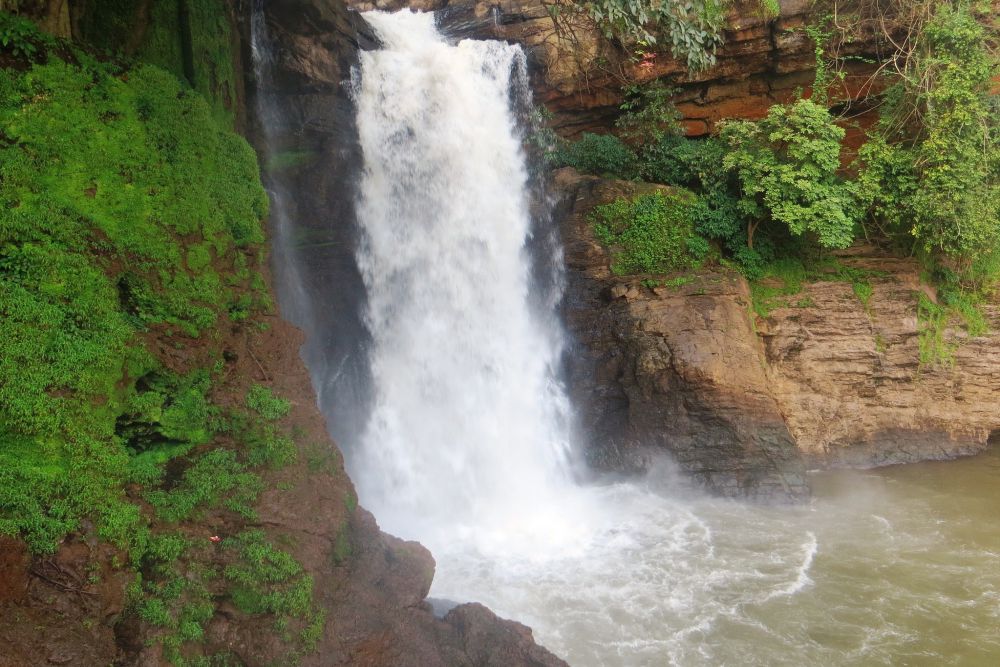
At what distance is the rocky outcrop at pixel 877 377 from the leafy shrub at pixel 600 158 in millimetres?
4556

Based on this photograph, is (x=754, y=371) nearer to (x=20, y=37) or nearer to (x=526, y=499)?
(x=526, y=499)

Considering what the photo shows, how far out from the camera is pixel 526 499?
11164 mm

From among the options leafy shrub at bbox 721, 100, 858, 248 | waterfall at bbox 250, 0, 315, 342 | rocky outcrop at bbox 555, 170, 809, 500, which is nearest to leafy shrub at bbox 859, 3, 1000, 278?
leafy shrub at bbox 721, 100, 858, 248

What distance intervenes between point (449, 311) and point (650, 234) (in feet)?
14.1

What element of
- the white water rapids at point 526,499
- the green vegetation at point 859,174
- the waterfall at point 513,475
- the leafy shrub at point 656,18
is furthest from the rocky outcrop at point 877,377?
the leafy shrub at point 656,18

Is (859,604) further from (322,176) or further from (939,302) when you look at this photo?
(322,176)

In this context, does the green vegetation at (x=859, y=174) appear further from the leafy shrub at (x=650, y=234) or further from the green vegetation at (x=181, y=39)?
the green vegetation at (x=181, y=39)

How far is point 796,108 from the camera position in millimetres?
12266

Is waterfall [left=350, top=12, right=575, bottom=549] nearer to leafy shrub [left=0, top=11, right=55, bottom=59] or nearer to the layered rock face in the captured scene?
the layered rock face

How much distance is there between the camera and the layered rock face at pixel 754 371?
37.9 ft

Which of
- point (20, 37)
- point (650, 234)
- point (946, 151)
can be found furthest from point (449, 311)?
point (946, 151)

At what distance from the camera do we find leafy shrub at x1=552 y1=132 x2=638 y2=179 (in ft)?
47.2

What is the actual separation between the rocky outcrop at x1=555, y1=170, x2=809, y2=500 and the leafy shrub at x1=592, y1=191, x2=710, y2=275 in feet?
0.81

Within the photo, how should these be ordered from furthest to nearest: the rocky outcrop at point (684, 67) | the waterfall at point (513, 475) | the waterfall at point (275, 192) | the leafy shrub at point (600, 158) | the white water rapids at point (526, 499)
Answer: the leafy shrub at point (600, 158) < the rocky outcrop at point (684, 67) < the waterfall at point (275, 192) < the waterfall at point (513, 475) < the white water rapids at point (526, 499)
